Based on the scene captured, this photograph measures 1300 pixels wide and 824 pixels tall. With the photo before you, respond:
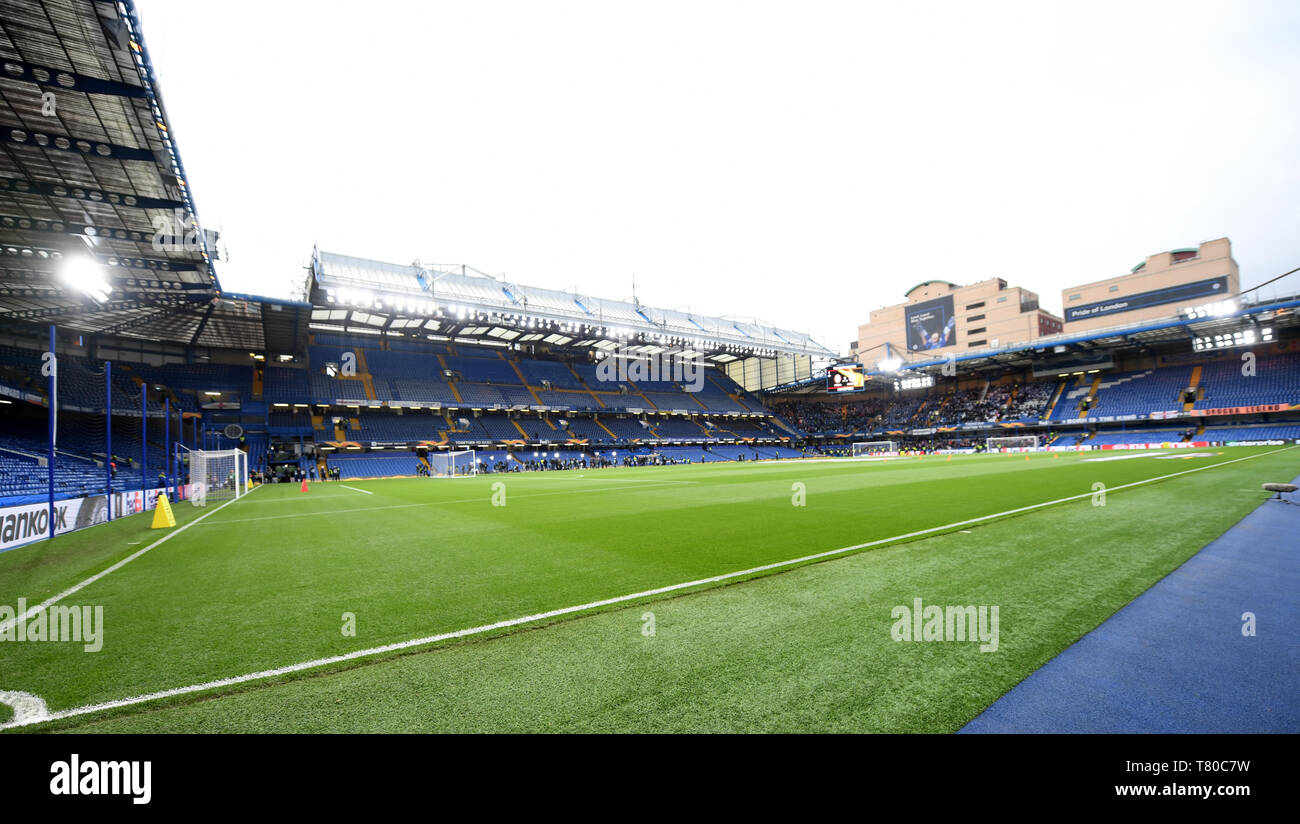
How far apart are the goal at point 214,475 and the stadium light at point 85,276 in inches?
279

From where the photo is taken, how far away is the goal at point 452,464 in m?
39.0

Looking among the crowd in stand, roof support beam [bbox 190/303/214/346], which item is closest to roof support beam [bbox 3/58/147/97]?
roof support beam [bbox 190/303/214/346]

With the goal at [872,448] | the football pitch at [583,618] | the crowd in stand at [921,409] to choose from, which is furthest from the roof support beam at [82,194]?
the crowd in stand at [921,409]

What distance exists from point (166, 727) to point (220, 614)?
259cm

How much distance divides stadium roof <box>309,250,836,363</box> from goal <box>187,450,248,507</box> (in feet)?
43.5

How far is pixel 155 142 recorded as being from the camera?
1334cm

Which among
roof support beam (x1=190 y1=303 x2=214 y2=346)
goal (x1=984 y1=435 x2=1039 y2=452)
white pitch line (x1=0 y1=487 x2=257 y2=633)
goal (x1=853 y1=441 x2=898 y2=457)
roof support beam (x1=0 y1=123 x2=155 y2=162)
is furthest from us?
goal (x1=853 y1=441 x2=898 y2=457)

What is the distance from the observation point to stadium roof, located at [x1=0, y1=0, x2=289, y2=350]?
10.4 metres

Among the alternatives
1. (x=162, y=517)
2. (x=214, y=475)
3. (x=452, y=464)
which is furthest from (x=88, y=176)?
(x=452, y=464)

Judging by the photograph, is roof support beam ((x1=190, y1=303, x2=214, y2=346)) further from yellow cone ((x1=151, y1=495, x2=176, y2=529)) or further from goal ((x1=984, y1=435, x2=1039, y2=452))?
goal ((x1=984, y1=435, x2=1039, y2=452))

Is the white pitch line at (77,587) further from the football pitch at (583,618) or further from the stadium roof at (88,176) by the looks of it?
the stadium roof at (88,176)

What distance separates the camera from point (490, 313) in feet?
140

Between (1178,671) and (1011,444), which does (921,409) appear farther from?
(1178,671)
